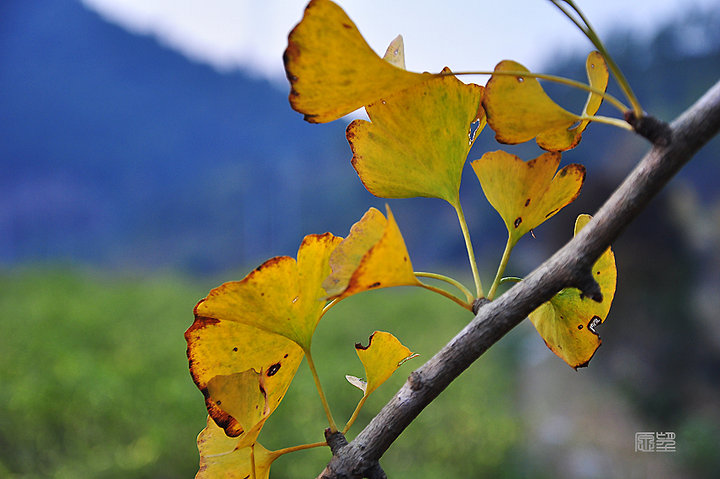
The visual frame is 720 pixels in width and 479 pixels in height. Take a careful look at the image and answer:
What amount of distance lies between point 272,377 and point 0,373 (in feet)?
6.76

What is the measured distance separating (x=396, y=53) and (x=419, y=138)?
28 millimetres

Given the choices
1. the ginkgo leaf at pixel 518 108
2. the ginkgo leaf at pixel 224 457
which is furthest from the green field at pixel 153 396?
the ginkgo leaf at pixel 518 108

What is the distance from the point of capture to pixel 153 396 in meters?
1.78

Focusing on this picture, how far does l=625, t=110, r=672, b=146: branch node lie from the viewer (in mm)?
127

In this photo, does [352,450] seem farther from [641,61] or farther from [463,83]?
[641,61]

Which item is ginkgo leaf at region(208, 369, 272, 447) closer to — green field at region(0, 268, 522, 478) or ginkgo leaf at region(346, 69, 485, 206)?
ginkgo leaf at region(346, 69, 485, 206)

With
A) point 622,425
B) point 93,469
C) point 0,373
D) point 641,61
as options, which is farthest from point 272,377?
point 641,61

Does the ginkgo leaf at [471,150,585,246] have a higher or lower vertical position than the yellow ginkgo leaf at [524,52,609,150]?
lower

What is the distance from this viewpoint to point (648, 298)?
92.5 inches

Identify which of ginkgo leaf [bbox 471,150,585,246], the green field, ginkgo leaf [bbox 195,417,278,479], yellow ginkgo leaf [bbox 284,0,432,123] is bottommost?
the green field

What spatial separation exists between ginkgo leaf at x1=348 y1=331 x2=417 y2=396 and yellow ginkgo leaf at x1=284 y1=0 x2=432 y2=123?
0.25 ft

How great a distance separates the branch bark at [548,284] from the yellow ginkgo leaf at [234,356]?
0.10 ft

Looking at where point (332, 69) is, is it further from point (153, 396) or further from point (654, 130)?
point (153, 396)

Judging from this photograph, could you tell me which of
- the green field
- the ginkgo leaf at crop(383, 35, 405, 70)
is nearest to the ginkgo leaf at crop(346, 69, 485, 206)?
the ginkgo leaf at crop(383, 35, 405, 70)
